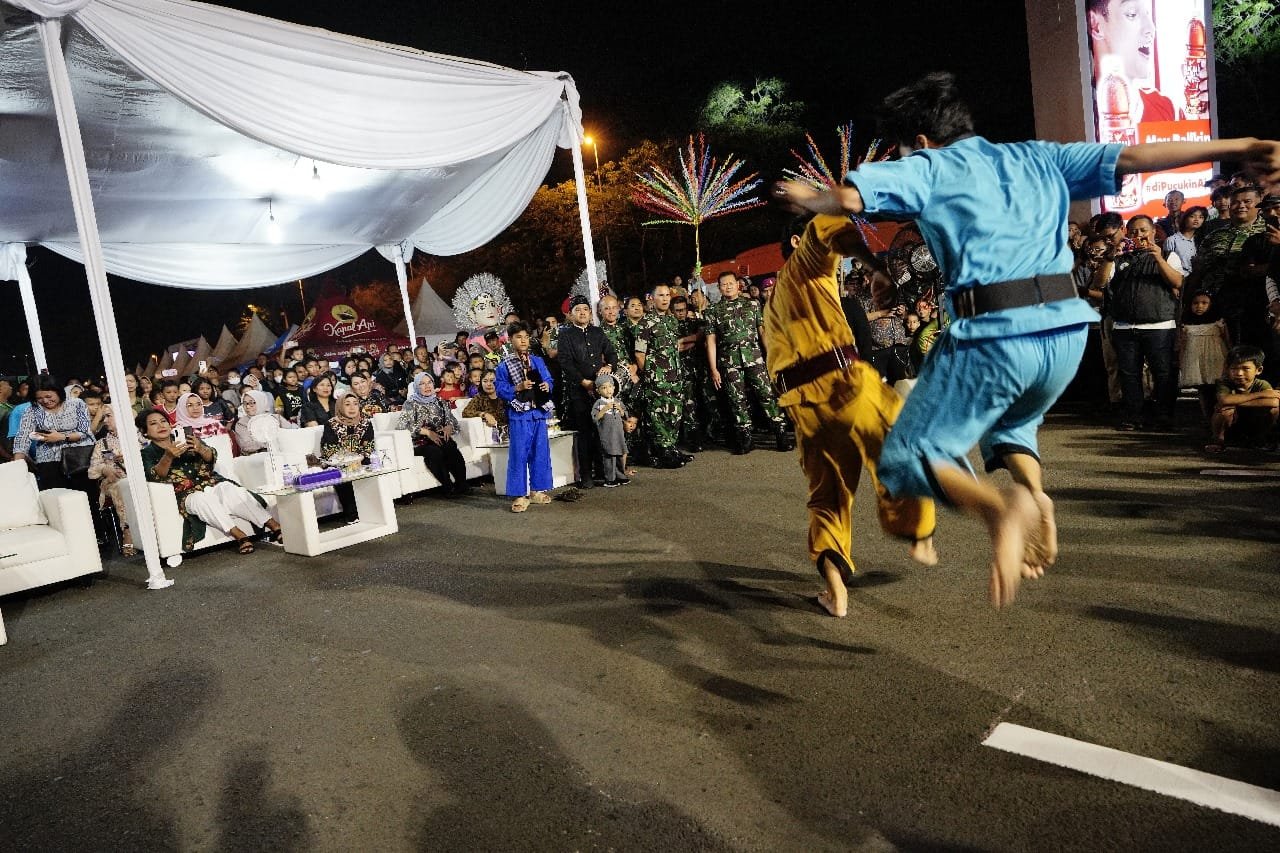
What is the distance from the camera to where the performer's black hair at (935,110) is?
244 cm

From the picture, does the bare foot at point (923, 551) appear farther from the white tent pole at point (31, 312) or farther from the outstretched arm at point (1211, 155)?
the white tent pole at point (31, 312)

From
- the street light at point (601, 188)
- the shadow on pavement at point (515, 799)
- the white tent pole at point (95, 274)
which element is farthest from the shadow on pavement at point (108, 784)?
the street light at point (601, 188)

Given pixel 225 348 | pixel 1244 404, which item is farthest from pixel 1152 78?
pixel 225 348

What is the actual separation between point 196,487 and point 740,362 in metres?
5.09

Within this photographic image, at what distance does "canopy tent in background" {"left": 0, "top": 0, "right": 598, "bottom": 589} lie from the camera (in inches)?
211

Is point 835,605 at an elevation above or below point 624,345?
below

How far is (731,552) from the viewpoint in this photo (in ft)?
15.6

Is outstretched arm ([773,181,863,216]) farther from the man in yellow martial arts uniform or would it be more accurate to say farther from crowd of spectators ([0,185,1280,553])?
crowd of spectators ([0,185,1280,553])

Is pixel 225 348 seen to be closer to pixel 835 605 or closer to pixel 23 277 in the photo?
pixel 23 277

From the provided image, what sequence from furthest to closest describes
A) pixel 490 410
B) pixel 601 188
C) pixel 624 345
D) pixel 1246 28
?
pixel 601 188 < pixel 1246 28 < pixel 624 345 < pixel 490 410

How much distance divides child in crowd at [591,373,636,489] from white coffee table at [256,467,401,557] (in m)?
1.95

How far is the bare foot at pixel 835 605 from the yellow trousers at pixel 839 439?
0.17 meters

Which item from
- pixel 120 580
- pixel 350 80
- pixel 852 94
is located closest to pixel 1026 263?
pixel 350 80

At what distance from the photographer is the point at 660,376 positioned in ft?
27.8
